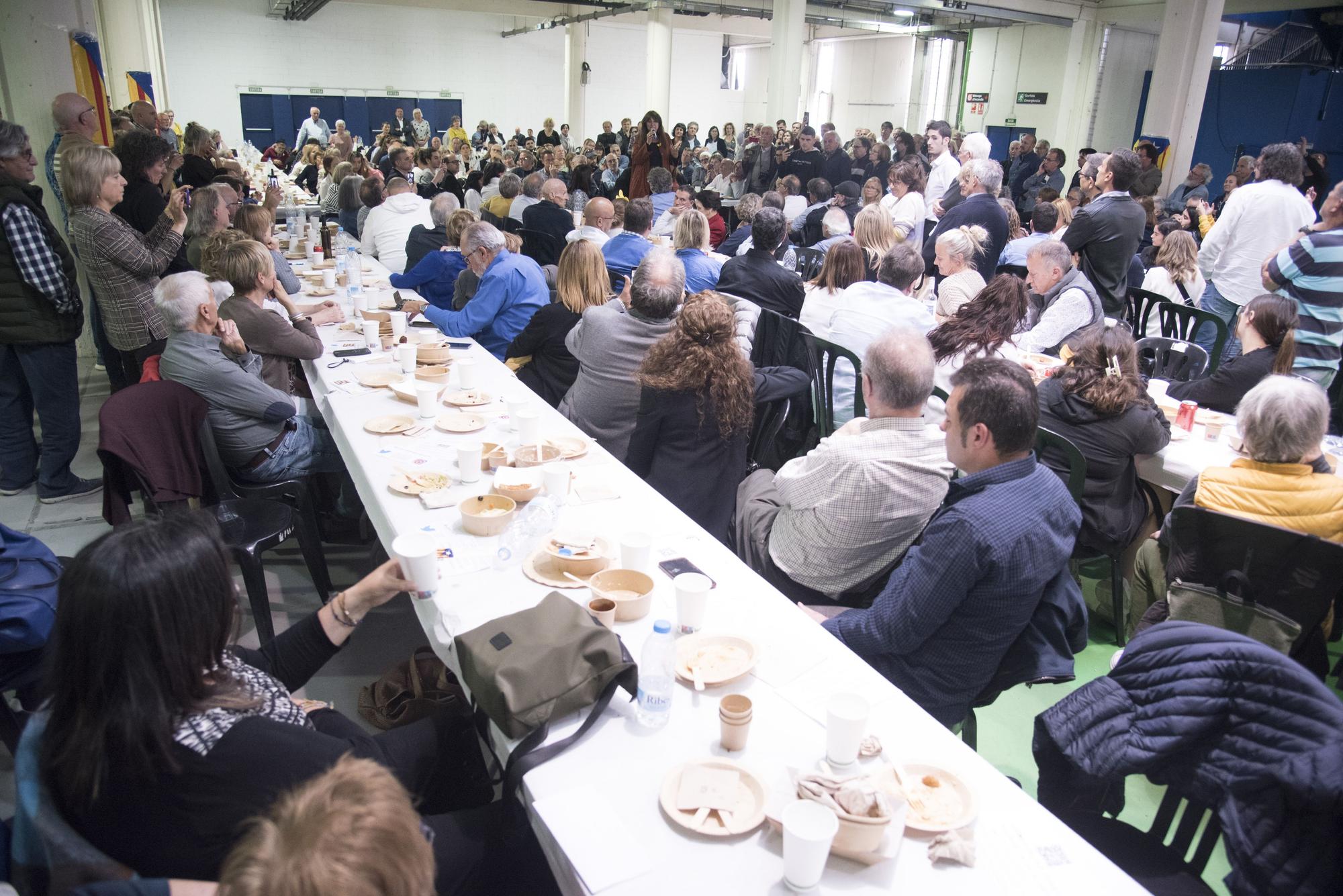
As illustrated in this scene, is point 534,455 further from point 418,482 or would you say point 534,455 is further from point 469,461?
point 418,482

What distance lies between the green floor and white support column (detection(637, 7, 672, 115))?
524 inches

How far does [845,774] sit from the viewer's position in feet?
4.64

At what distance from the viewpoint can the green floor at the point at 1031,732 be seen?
2291 mm

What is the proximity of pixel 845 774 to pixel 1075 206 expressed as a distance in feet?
28.6

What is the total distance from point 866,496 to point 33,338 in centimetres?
383

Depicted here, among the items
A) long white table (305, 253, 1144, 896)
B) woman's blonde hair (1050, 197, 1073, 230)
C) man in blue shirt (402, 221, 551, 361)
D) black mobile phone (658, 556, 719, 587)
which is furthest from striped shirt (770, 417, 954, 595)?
woman's blonde hair (1050, 197, 1073, 230)

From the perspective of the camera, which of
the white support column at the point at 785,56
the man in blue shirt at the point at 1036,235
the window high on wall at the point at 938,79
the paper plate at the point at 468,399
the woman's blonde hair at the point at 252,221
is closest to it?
the paper plate at the point at 468,399

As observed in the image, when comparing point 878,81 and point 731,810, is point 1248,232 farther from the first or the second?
point 878,81

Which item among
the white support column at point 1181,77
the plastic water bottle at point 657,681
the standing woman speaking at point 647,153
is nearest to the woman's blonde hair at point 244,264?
the plastic water bottle at point 657,681

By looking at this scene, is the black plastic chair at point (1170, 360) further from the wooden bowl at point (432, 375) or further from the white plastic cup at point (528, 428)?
the wooden bowl at point (432, 375)

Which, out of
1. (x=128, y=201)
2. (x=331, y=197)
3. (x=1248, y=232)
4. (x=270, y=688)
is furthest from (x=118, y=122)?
(x=1248, y=232)

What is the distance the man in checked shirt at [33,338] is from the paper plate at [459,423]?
7.22 feet

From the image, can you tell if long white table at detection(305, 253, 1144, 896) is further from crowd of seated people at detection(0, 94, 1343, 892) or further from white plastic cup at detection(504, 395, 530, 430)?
white plastic cup at detection(504, 395, 530, 430)

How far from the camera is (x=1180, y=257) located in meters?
5.39
